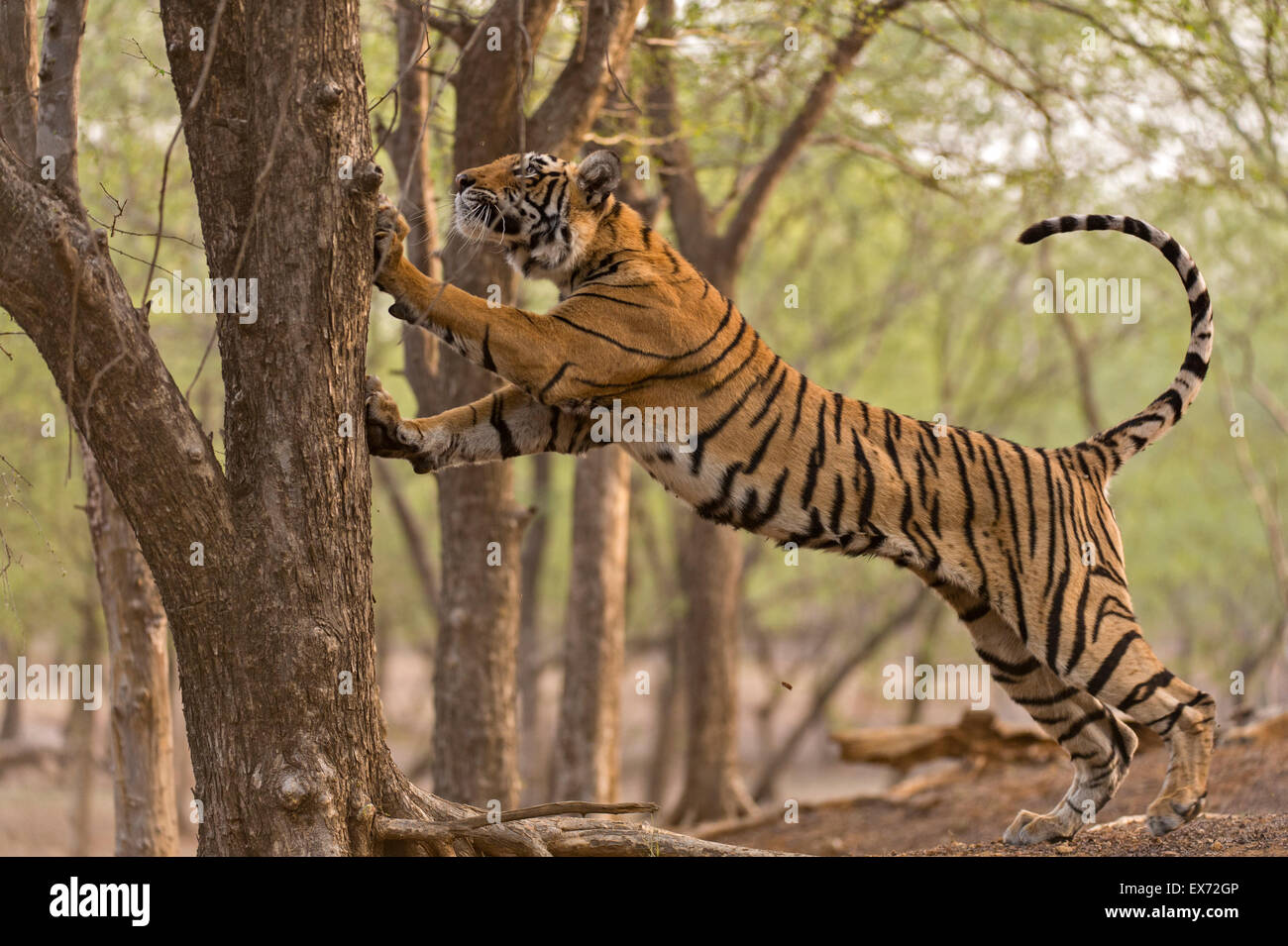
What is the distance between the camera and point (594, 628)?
10258 mm

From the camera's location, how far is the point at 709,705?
1123 cm

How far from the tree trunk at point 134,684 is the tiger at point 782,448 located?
2782 mm

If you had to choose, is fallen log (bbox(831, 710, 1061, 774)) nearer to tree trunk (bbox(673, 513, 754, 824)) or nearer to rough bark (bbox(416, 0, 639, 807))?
tree trunk (bbox(673, 513, 754, 824))

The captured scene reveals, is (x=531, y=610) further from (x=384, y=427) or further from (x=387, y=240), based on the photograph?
(x=387, y=240)

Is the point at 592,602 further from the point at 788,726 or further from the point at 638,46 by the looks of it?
the point at 788,726

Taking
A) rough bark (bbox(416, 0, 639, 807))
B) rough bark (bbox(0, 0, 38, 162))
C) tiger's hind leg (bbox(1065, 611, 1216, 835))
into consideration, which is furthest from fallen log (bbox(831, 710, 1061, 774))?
rough bark (bbox(0, 0, 38, 162))

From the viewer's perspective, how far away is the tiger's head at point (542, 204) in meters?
4.87

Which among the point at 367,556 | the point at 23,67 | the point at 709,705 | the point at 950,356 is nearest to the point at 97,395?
the point at 367,556

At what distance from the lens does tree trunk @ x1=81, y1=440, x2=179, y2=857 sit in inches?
256

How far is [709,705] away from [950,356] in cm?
1077

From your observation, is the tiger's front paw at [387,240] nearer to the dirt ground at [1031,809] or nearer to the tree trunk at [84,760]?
the dirt ground at [1031,809]

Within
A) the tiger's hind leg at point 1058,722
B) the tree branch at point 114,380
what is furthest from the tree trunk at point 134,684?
the tiger's hind leg at point 1058,722

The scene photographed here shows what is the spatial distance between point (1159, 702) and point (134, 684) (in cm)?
521

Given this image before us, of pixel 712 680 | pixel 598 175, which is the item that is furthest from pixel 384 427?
pixel 712 680
